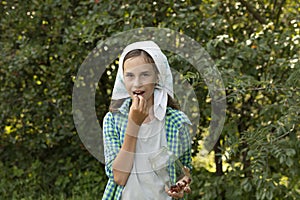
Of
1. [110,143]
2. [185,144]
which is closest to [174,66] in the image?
[185,144]

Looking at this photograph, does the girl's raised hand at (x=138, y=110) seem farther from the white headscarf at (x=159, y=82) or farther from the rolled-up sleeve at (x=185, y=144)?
the rolled-up sleeve at (x=185, y=144)

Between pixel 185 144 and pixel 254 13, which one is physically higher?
pixel 254 13

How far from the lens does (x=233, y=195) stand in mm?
4262

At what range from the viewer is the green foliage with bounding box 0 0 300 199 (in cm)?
382

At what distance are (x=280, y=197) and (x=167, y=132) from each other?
2039 mm

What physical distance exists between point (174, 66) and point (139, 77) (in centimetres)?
158

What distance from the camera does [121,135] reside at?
2.48 meters

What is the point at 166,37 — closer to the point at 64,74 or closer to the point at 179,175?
the point at 64,74

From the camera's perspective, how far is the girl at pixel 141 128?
239 centimetres

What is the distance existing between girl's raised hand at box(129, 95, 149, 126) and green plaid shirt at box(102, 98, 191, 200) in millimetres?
132

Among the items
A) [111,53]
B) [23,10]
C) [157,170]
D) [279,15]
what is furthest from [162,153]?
[23,10]

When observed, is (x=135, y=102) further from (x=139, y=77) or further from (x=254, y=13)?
(x=254, y=13)

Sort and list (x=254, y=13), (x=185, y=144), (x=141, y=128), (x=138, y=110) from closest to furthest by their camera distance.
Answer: (x=138, y=110) → (x=141, y=128) → (x=185, y=144) → (x=254, y=13)

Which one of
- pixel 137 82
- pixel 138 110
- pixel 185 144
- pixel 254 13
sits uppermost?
pixel 254 13
